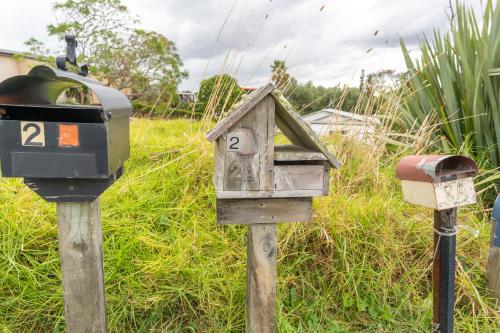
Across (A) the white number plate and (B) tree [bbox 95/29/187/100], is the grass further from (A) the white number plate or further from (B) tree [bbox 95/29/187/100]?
(B) tree [bbox 95/29/187/100]

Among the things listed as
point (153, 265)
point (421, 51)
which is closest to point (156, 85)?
point (421, 51)

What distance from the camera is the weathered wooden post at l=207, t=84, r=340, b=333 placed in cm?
122

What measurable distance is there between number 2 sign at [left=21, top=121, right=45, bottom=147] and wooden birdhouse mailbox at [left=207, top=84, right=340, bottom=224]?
54 centimetres

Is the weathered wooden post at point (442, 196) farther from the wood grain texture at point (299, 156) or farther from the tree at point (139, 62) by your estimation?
the tree at point (139, 62)

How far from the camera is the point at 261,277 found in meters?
1.44

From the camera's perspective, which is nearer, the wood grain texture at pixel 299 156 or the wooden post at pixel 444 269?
the wood grain texture at pixel 299 156

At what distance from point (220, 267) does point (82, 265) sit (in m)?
0.77

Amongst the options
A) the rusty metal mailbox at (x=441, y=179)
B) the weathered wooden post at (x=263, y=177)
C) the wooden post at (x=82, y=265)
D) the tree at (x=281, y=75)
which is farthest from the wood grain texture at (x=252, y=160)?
the tree at (x=281, y=75)

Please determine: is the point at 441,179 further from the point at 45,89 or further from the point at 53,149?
the point at 45,89

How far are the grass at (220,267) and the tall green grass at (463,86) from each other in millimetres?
975

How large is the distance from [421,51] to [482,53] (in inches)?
25.6

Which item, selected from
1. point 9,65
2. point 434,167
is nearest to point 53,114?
point 434,167

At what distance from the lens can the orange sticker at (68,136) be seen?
106cm

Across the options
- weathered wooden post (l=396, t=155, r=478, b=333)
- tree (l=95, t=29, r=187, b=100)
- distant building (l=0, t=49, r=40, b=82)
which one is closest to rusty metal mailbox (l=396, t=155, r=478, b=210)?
weathered wooden post (l=396, t=155, r=478, b=333)
